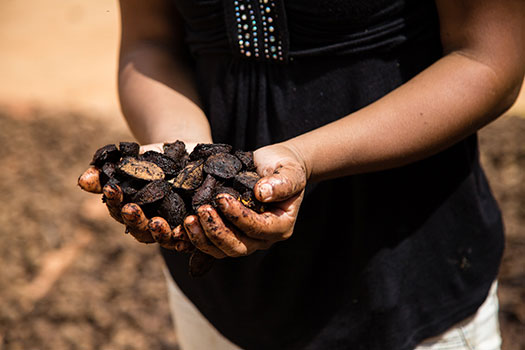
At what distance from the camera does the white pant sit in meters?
1.41

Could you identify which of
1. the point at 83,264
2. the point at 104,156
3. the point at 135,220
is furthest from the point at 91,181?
the point at 83,264

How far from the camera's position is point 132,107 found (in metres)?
1.51

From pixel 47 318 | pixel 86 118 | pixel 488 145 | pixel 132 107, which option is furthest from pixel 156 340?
pixel 86 118

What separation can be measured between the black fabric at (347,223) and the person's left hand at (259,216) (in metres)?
0.27

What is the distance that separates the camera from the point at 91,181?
3.84ft

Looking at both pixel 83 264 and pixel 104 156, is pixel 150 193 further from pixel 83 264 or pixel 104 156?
pixel 83 264

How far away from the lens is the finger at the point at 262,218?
1.00 m

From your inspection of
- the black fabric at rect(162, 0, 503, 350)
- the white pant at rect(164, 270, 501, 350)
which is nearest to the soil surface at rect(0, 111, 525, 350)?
the white pant at rect(164, 270, 501, 350)

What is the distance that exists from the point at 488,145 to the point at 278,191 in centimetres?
328

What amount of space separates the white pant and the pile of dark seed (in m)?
0.53

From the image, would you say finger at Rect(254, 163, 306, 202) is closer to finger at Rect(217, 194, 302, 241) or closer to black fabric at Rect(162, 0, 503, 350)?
finger at Rect(217, 194, 302, 241)

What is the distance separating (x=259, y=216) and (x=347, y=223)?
42 centimetres

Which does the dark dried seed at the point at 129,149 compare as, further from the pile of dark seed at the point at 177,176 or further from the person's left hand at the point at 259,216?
the person's left hand at the point at 259,216

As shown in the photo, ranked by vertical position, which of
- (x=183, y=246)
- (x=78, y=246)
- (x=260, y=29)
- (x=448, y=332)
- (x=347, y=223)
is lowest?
(x=78, y=246)
